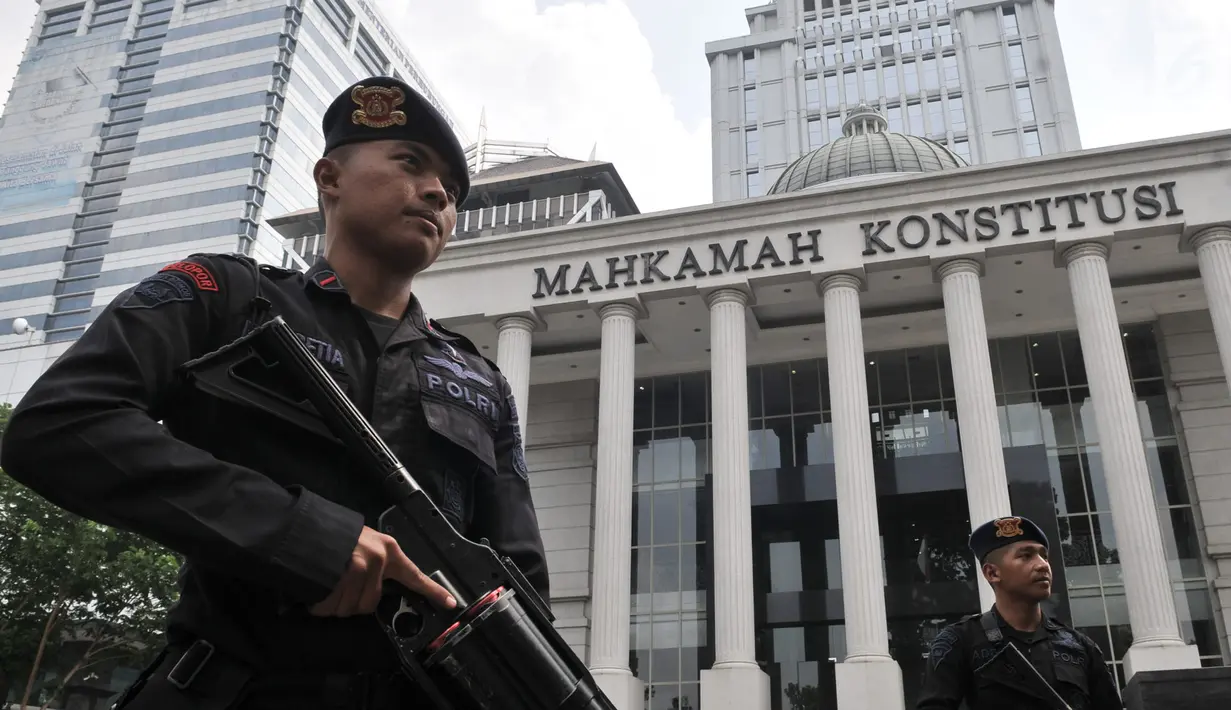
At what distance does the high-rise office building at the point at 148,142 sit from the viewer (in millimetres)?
59094

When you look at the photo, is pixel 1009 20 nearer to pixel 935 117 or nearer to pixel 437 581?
pixel 935 117

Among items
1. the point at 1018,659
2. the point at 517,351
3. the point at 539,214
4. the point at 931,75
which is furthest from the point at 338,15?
the point at 1018,659

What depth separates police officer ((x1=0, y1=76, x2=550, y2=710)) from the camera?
4.94ft

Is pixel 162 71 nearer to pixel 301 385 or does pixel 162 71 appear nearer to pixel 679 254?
pixel 679 254

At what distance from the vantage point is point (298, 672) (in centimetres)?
162

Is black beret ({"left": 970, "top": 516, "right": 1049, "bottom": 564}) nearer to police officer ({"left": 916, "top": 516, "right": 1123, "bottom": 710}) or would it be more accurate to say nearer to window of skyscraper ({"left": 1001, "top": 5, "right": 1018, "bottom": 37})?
police officer ({"left": 916, "top": 516, "right": 1123, "bottom": 710})

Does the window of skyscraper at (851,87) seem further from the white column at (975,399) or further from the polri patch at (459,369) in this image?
the polri patch at (459,369)

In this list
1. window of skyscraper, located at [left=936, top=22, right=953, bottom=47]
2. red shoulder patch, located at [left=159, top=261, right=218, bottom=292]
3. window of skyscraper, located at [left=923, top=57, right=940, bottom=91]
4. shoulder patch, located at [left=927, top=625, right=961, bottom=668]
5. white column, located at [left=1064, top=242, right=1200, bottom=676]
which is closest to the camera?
red shoulder patch, located at [left=159, top=261, right=218, bottom=292]

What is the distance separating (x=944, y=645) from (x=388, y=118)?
4.24 metres

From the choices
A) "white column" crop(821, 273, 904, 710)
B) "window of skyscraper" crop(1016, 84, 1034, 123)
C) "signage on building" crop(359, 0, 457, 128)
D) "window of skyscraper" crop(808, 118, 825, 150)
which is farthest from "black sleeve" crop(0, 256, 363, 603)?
"signage on building" crop(359, 0, 457, 128)

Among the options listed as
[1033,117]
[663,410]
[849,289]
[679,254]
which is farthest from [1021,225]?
[1033,117]

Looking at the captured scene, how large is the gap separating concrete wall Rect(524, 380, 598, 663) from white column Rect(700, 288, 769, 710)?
22.3 feet

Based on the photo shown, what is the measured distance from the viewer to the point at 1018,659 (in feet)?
15.7

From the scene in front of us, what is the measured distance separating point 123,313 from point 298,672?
730mm
